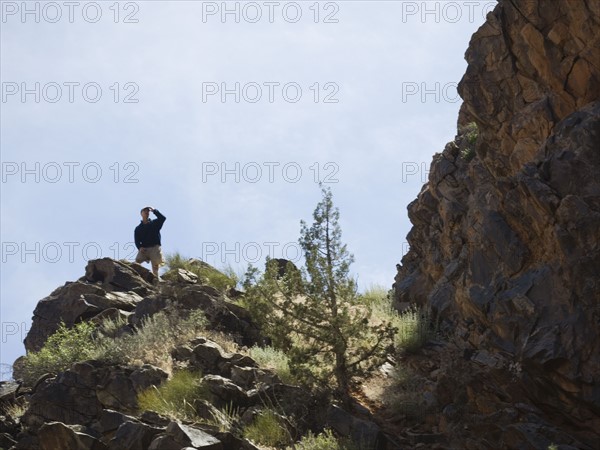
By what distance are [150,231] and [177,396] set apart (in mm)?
9846

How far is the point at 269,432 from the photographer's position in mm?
14172

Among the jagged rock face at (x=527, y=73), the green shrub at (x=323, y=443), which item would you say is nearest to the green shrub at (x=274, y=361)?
the green shrub at (x=323, y=443)

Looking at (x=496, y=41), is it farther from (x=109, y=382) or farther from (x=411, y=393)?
(x=109, y=382)

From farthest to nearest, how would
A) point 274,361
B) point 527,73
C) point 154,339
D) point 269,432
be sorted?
point 154,339 < point 274,361 < point 527,73 < point 269,432

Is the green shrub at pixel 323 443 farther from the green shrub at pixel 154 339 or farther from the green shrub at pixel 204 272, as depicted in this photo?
the green shrub at pixel 204 272

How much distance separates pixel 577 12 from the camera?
14516 millimetres

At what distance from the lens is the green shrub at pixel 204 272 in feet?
80.8

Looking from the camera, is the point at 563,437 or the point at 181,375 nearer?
the point at 563,437

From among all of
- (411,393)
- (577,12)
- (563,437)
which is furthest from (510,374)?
(577,12)

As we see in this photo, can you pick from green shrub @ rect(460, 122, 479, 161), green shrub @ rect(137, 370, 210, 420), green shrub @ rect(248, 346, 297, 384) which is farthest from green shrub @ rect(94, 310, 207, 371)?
green shrub @ rect(460, 122, 479, 161)

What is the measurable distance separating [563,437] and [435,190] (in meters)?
10.1

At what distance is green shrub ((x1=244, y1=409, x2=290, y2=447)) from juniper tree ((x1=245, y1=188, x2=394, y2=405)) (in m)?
1.08

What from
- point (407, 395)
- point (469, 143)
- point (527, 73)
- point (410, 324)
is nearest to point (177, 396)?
point (407, 395)

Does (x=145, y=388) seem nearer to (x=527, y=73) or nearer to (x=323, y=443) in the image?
(x=323, y=443)
